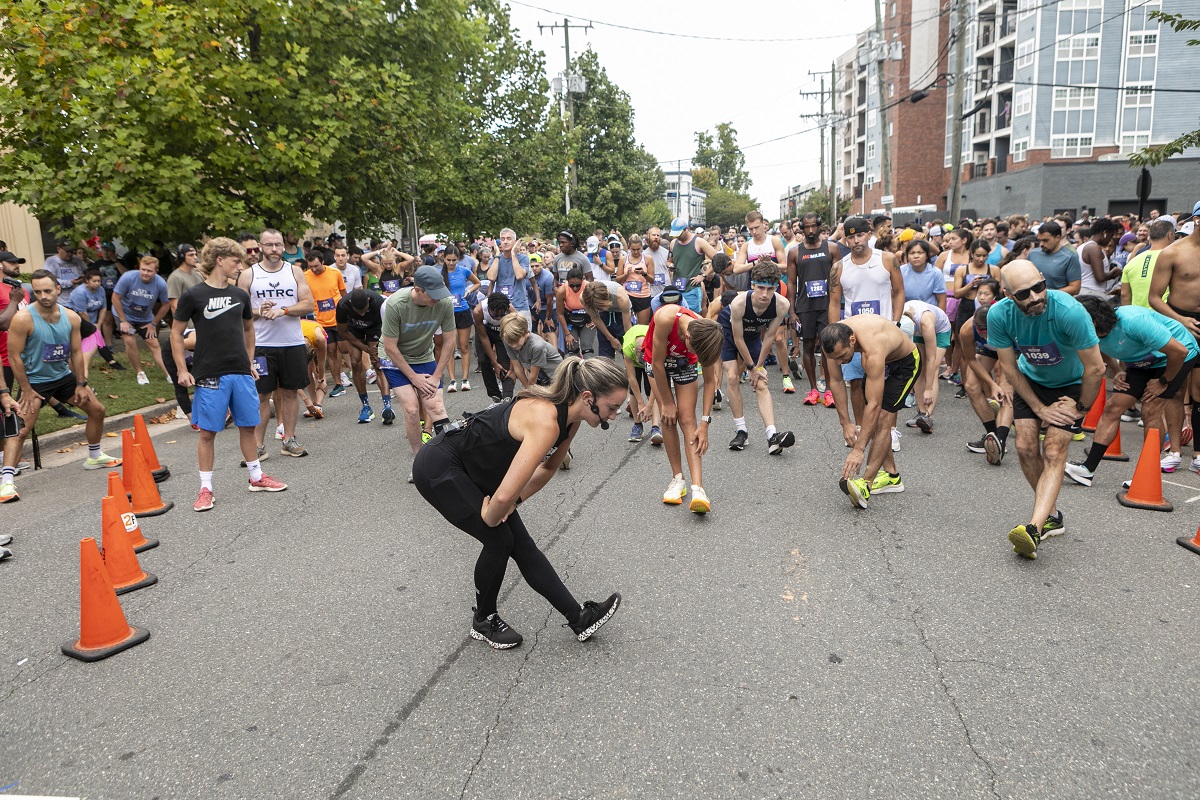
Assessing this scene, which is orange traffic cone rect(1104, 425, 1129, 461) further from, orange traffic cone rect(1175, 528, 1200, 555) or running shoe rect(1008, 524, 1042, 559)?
running shoe rect(1008, 524, 1042, 559)

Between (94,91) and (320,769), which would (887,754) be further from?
(94,91)

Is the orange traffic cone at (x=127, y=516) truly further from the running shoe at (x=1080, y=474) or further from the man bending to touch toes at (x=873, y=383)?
the running shoe at (x=1080, y=474)

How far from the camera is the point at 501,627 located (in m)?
3.94

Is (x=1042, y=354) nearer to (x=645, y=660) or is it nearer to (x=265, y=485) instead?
(x=645, y=660)

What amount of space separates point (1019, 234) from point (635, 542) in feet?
29.2

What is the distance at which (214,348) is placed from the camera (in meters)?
6.34

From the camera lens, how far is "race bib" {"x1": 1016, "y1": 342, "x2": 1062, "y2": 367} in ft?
16.1

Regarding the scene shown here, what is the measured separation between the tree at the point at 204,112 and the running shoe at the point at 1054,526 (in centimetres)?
1099

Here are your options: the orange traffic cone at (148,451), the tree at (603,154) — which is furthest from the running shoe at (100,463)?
the tree at (603,154)

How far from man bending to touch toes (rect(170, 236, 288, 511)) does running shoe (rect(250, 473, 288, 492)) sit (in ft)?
1.48

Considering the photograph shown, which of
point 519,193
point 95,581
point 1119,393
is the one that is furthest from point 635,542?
point 519,193

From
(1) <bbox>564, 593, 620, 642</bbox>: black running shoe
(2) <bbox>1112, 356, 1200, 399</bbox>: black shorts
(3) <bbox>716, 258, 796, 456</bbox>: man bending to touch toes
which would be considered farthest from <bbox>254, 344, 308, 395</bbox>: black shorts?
(2) <bbox>1112, 356, 1200, 399</bbox>: black shorts

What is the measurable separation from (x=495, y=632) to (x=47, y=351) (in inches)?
205

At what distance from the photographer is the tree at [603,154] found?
1644 inches
